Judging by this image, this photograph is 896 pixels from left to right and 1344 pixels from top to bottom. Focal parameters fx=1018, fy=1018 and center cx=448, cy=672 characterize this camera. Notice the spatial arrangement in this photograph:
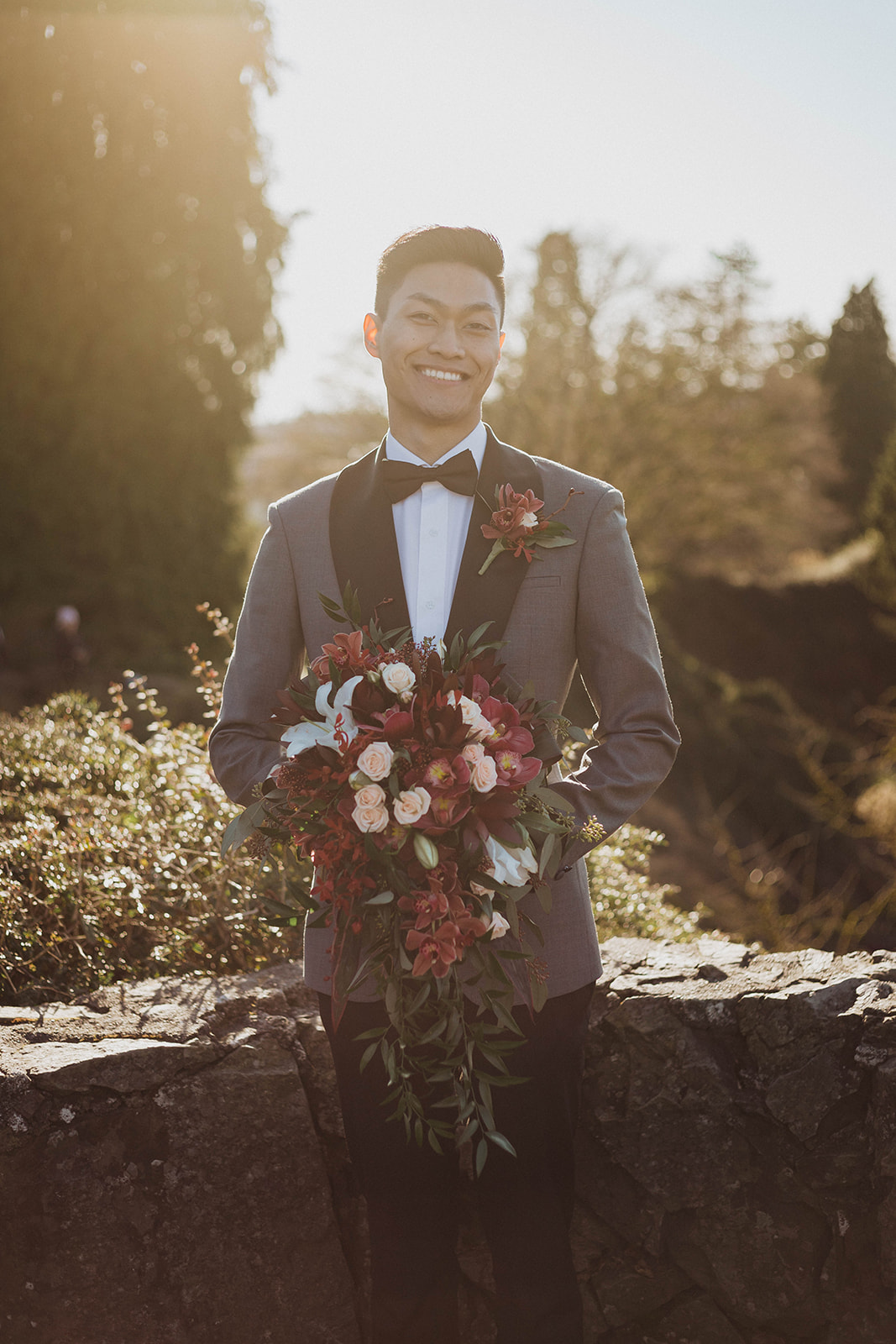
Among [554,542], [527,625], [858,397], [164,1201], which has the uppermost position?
[858,397]

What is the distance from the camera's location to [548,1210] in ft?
6.72

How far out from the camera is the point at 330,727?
1.79 meters

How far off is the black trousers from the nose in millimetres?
1376

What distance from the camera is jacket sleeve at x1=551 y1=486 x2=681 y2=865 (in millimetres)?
1977

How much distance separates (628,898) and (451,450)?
2.58m

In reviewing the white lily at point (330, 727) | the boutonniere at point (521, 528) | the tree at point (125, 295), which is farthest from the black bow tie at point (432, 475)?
the tree at point (125, 295)

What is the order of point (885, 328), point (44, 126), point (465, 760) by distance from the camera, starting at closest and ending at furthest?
point (465, 760), point (44, 126), point (885, 328)

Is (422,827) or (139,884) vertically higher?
(139,884)

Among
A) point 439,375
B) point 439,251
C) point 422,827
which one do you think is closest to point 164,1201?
point 422,827

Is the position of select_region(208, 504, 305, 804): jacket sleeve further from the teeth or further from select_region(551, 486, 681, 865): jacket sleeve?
select_region(551, 486, 681, 865): jacket sleeve

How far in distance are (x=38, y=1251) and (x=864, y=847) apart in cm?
1339

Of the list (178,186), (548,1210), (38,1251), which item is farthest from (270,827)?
(178,186)

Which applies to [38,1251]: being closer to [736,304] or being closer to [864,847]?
[864,847]

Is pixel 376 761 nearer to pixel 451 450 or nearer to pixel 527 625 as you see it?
pixel 527 625
